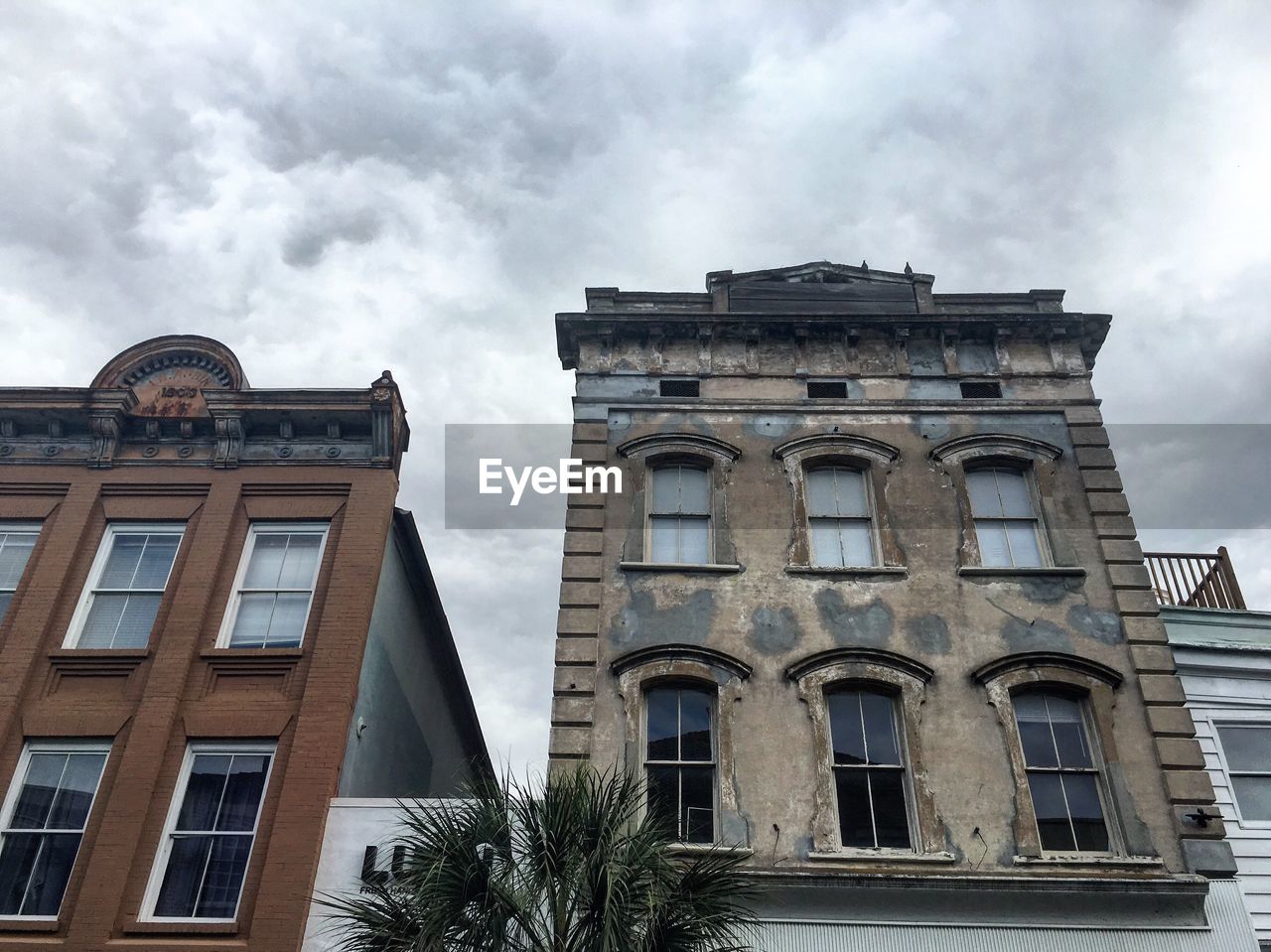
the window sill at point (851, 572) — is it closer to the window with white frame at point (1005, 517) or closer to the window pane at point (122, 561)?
the window with white frame at point (1005, 517)

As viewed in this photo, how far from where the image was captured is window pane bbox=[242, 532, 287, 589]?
14625 mm

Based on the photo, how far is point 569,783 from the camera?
9.85 metres

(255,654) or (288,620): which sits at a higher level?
(288,620)

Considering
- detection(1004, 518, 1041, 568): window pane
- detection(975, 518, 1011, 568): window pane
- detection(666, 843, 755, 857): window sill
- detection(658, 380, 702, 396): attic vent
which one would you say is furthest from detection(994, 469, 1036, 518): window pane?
detection(666, 843, 755, 857): window sill

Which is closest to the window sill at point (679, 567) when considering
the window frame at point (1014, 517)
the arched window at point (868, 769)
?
the arched window at point (868, 769)

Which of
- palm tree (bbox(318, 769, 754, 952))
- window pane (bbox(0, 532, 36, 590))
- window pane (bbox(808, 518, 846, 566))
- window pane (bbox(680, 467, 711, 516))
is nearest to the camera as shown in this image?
palm tree (bbox(318, 769, 754, 952))

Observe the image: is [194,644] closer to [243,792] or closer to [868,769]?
[243,792]

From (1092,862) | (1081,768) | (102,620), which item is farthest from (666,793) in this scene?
(102,620)

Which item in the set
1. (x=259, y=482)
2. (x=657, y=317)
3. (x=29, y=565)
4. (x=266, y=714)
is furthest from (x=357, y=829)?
(x=657, y=317)

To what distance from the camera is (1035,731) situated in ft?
41.9

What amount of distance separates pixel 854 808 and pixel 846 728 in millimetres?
998

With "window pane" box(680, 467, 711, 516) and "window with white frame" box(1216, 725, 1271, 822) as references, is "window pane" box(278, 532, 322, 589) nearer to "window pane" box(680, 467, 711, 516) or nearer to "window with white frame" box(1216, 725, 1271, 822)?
"window pane" box(680, 467, 711, 516)

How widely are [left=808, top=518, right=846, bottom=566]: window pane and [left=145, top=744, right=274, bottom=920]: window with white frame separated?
303 inches

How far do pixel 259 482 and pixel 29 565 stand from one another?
3.35 m
